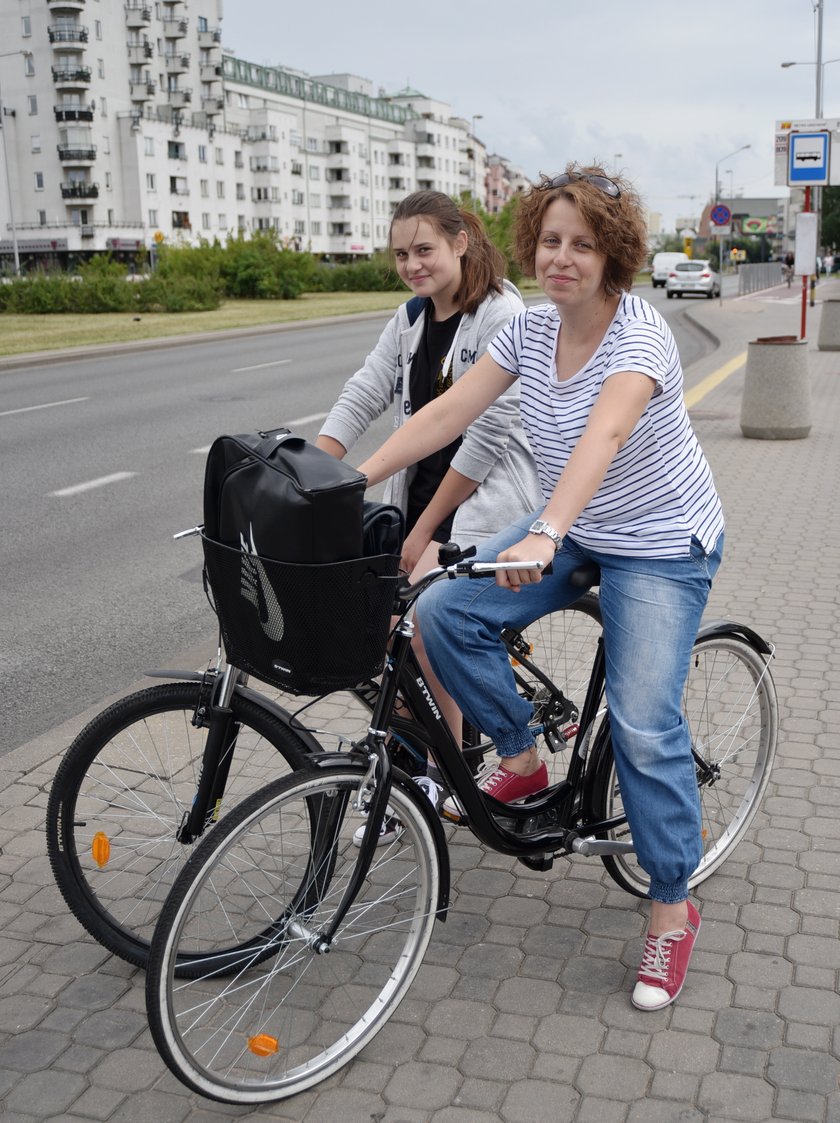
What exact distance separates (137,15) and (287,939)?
10099 centimetres

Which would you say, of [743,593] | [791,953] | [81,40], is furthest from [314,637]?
[81,40]

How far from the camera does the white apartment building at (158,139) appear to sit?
86250 millimetres

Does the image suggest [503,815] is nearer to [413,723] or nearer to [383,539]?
[413,723]

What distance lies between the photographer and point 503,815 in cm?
313

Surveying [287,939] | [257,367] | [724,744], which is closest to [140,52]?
[257,367]

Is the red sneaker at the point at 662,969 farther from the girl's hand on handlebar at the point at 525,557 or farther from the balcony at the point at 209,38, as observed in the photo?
the balcony at the point at 209,38

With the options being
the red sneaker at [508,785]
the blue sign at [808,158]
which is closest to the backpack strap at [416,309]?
the red sneaker at [508,785]

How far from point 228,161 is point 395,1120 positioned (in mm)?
106613

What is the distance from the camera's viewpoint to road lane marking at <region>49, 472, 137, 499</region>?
9.84 meters

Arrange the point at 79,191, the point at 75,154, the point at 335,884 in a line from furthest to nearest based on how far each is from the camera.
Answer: the point at 79,191 < the point at 75,154 < the point at 335,884

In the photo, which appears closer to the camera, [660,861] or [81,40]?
[660,861]

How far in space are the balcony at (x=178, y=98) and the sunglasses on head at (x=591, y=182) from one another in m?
102

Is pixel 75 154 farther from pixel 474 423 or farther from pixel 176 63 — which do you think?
pixel 474 423

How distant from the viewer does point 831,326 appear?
21328 millimetres
